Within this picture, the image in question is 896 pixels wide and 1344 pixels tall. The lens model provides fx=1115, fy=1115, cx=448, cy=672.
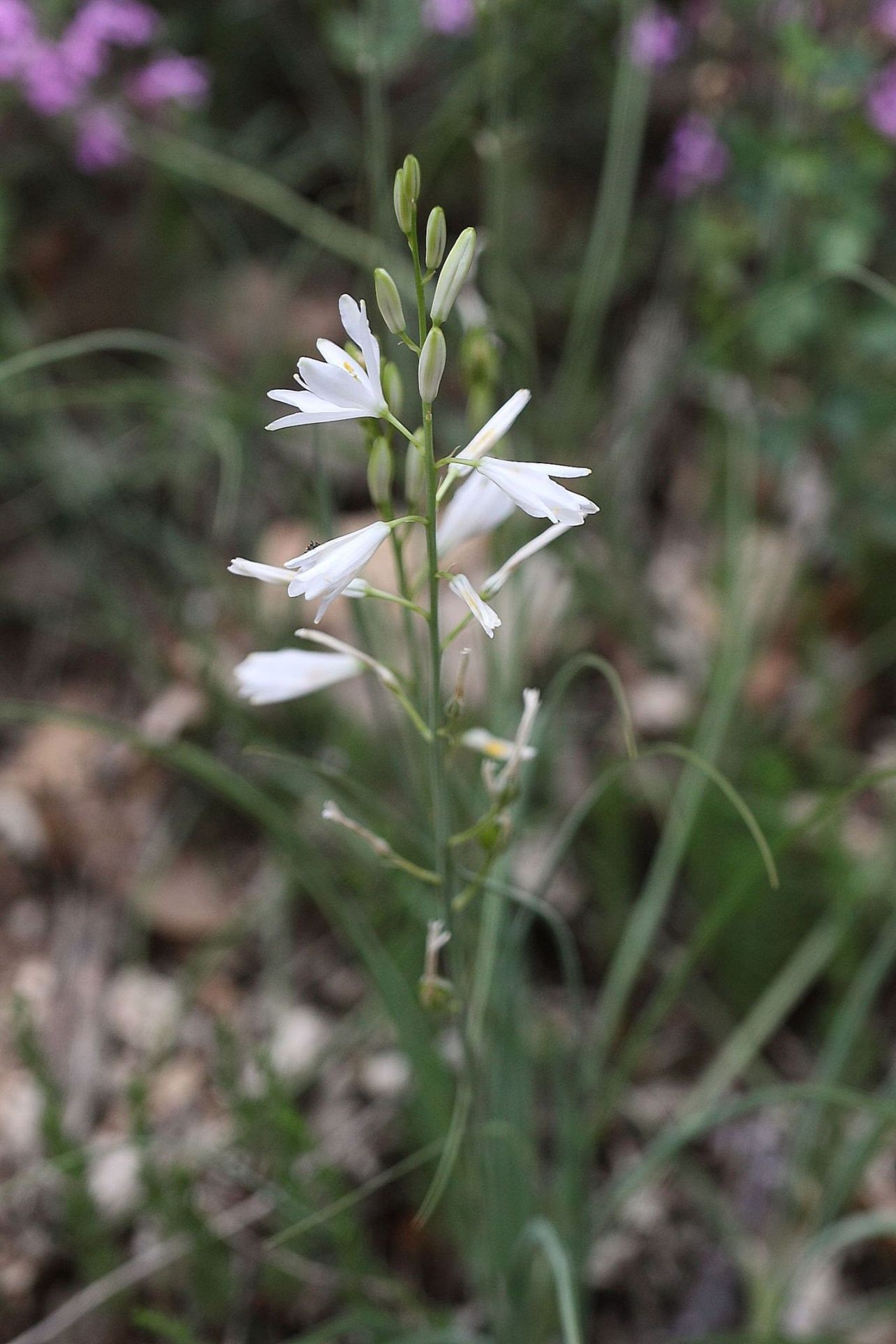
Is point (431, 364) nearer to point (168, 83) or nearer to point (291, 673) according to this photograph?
point (291, 673)

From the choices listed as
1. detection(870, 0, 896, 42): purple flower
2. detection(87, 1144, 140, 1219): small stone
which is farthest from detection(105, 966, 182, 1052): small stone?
detection(870, 0, 896, 42): purple flower

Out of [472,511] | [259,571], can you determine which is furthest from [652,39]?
[259,571]

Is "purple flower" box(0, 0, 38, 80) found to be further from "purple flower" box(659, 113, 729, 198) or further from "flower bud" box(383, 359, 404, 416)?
"flower bud" box(383, 359, 404, 416)

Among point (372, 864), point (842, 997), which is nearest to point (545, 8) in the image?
point (372, 864)

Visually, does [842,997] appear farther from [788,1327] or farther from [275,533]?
[275,533]

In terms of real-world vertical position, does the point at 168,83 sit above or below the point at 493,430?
above

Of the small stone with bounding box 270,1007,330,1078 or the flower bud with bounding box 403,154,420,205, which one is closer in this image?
the flower bud with bounding box 403,154,420,205
